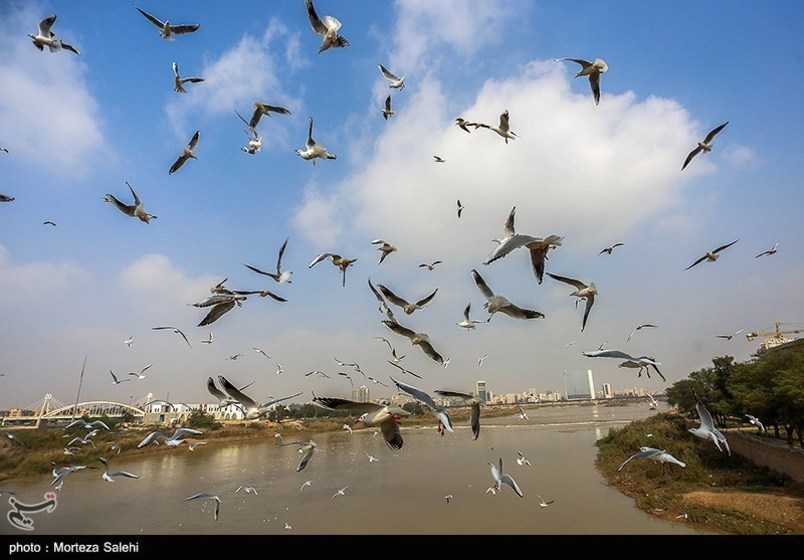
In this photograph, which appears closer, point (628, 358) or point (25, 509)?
point (628, 358)

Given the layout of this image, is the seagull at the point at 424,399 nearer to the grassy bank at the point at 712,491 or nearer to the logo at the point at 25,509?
the logo at the point at 25,509

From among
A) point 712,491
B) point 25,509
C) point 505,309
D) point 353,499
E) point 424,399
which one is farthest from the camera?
point 353,499

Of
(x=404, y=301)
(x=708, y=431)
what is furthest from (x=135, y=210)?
(x=708, y=431)

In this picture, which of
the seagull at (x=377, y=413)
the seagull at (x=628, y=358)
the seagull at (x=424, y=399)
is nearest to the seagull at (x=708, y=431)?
the seagull at (x=628, y=358)

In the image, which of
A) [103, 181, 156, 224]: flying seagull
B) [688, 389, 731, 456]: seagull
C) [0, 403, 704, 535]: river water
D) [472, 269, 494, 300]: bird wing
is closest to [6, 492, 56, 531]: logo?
[0, 403, 704, 535]: river water

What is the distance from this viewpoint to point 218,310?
4.21m

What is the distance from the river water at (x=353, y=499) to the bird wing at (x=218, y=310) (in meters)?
11.5

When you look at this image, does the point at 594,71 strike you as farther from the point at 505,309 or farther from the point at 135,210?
the point at 135,210

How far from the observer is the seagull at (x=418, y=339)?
12.7ft

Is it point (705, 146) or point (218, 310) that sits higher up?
point (705, 146)

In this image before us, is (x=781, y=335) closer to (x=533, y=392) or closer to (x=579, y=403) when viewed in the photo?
(x=579, y=403)

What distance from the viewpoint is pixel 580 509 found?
16.5m

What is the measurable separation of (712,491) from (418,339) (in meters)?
18.6
